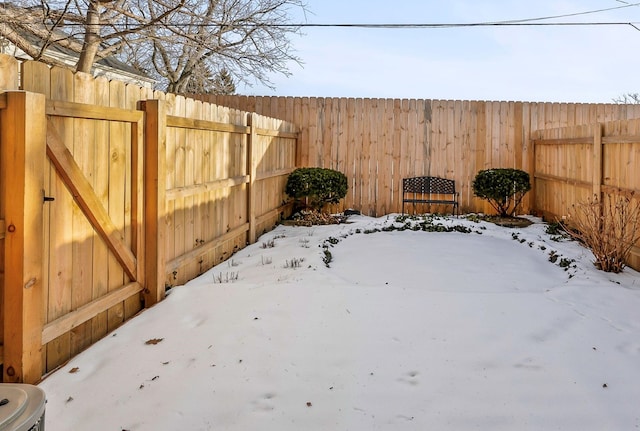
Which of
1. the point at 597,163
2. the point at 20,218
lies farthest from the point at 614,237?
the point at 20,218

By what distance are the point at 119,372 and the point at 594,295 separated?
356cm

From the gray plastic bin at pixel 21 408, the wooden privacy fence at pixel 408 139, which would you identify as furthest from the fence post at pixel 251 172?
the gray plastic bin at pixel 21 408

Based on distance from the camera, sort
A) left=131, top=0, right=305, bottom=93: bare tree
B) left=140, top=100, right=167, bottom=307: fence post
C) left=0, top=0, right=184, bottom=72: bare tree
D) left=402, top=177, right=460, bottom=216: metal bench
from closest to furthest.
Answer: left=140, top=100, right=167, bottom=307: fence post < left=0, top=0, right=184, bottom=72: bare tree < left=402, top=177, right=460, bottom=216: metal bench < left=131, top=0, right=305, bottom=93: bare tree

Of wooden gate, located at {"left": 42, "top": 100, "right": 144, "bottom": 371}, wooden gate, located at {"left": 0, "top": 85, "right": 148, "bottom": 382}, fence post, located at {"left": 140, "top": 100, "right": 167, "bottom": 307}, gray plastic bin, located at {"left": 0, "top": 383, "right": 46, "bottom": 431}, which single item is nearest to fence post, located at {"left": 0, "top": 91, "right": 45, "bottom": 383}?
wooden gate, located at {"left": 0, "top": 85, "right": 148, "bottom": 382}

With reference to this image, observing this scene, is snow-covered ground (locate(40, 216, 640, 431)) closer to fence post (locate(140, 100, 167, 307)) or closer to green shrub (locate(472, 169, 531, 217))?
fence post (locate(140, 100, 167, 307))

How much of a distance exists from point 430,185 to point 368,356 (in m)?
7.09

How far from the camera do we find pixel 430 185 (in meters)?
9.61

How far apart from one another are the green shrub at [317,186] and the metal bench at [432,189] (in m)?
1.55

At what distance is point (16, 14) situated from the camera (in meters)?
7.53

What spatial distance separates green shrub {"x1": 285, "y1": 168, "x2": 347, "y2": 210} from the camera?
8375 millimetres

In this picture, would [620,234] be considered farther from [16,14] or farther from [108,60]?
[108,60]

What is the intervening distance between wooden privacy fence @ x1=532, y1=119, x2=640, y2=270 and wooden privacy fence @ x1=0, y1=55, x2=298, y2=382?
14.1 feet

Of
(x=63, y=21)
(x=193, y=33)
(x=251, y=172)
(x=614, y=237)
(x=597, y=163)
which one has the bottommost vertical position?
(x=614, y=237)

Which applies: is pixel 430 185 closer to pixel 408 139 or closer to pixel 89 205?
pixel 408 139
